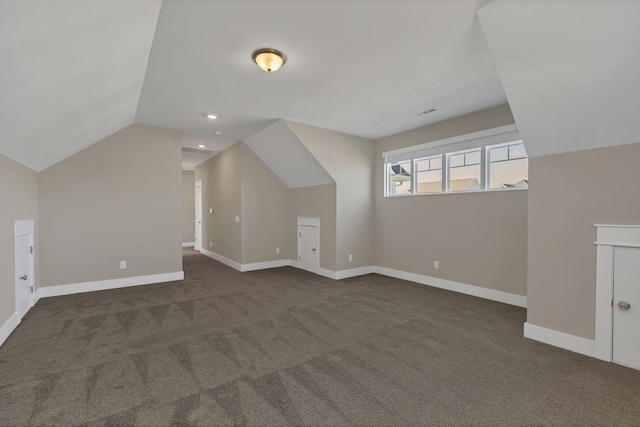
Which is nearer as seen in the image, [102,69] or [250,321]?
[102,69]

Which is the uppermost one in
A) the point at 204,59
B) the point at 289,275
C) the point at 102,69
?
the point at 204,59

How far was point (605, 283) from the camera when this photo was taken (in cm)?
244

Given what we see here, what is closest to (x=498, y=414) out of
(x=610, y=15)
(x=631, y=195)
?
(x=631, y=195)

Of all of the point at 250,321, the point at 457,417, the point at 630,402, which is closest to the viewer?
the point at 457,417

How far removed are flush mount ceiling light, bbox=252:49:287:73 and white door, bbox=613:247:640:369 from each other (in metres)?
3.38

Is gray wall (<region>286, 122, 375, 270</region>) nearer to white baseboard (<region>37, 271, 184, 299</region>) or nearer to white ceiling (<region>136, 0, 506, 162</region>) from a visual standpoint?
white ceiling (<region>136, 0, 506, 162</region>)

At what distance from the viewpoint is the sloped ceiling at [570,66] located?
1.84 metres

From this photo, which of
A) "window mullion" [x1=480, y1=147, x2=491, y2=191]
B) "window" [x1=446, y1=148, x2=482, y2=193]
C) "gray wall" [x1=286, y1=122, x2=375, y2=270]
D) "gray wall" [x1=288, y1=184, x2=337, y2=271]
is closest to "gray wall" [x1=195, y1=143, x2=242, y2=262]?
"gray wall" [x1=288, y1=184, x2=337, y2=271]

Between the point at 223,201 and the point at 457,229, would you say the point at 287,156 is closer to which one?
the point at 223,201

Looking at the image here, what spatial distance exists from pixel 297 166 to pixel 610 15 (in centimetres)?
444

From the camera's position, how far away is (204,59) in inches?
108

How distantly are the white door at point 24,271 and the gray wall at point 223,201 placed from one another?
3088 millimetres

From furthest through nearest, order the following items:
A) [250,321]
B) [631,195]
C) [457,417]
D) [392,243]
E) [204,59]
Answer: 1. [392,243]
2. [250,321]
3. [204,59]
4. [631,195]
5. [457,417]

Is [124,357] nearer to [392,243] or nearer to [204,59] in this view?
[204,59]
